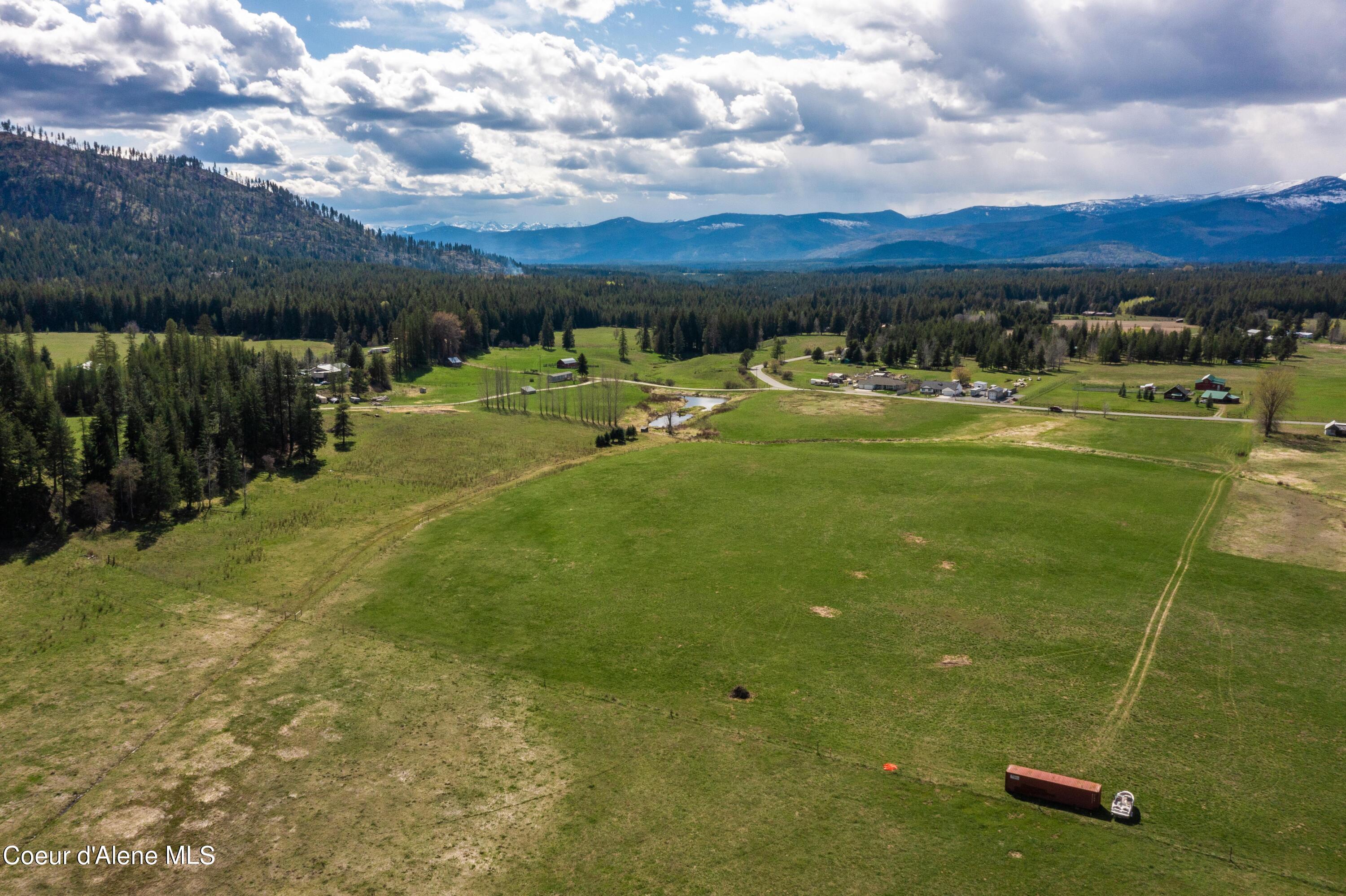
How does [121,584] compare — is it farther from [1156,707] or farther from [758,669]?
[1156,707]

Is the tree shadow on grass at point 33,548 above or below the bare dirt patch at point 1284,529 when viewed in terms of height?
above

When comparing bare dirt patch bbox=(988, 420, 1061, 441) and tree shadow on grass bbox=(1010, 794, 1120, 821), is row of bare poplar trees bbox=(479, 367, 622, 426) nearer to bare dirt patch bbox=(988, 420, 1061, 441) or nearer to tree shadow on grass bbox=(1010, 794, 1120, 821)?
bare dirt patch bbox=(988, 420, 1061, 441)

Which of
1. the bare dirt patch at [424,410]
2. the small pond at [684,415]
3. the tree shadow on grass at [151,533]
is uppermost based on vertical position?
the bare dirt patch at [424,410]

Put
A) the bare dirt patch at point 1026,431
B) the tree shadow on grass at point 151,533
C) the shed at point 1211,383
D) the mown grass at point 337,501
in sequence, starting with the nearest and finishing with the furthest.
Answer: the mown grass at point 337,501 < the tree shadow on grass at point 151,533 < the bare dirt patch at point 1026,431 < the shed at point 1211,383

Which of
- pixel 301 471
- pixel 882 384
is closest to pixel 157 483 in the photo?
pixel 301 471

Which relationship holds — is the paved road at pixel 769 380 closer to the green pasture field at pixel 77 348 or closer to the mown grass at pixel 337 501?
the mown grass at pixel 337 501

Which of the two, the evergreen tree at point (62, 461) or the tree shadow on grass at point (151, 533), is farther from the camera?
the evergreen tree at point (62, 461)

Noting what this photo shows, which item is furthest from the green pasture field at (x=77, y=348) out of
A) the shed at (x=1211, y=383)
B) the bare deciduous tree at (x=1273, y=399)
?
the shed at (x=1211, y=383)

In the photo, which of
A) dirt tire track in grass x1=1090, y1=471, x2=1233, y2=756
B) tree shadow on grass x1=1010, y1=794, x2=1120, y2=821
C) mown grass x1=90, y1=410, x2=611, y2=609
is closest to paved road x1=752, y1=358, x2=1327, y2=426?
dirt tire track in grass x1=1090, y1=471, x2=1233, y2=756

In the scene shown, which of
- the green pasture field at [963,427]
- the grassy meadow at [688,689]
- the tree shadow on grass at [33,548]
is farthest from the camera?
the green pasture field at [963,427]
